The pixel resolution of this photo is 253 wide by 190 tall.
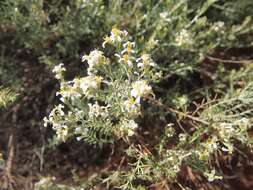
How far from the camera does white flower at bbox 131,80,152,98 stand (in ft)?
5.04

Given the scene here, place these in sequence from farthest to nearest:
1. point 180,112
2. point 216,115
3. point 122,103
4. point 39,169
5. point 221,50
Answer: point 221,50 < point 39,169 < point 180,112 < point 216,115 < point 122,103

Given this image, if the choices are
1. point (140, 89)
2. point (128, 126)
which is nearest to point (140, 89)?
point (140, 89)

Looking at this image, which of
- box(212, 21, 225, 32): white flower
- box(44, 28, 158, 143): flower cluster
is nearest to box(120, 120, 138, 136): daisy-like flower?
box(44, 28, 158, 143): flower cluster

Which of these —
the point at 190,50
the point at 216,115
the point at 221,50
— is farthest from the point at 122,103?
the point at 221,50

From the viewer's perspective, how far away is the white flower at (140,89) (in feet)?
5.04

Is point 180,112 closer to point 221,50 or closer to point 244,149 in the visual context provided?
point 244,149

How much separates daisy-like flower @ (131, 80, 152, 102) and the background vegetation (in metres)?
0.31

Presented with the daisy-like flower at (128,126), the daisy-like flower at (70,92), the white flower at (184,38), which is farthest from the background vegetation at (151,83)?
the daisy-like flower at (70,92)

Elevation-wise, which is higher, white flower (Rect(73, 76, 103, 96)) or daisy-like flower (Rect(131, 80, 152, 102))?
white flower (Rect(73, 76, 103, 96))

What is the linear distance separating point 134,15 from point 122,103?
0.69 m

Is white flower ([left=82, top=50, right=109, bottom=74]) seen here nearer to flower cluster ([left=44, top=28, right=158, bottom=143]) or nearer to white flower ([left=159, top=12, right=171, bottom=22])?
flower cluster ([left=44, top=28, right=158, bottom=143])

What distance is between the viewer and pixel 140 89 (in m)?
1.54

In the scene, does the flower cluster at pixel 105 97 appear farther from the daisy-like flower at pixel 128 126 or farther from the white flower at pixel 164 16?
the white flower at pixel 164 16

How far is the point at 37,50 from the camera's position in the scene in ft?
7.10
